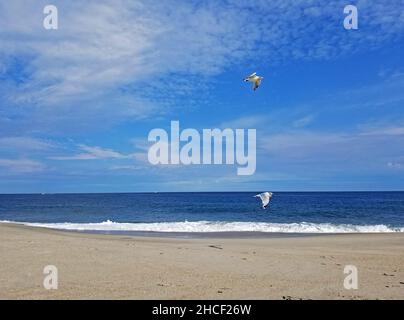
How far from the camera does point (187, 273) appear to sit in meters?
10.4

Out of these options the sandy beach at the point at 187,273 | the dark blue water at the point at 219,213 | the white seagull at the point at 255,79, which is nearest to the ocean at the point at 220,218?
the dark blue water at the point at 219,213

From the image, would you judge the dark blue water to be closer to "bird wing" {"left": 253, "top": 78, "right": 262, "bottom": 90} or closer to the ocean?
the ocean

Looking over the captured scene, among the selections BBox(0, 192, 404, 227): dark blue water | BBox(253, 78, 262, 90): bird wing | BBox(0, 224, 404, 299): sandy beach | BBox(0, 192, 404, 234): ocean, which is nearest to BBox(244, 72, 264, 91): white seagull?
BBox(253, 78, 262, 90): bird wing

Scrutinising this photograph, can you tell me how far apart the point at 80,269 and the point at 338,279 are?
21.2 feet

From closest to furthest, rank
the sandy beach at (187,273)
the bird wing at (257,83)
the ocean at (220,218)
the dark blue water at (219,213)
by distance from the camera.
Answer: the sandy beach at (187,273), the bird wing at (257,83), the ocean at (220,218), the dark blue water at (219,213)

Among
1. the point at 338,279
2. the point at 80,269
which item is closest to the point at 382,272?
the point at 338,279

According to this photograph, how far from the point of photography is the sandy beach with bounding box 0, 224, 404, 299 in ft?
27.5

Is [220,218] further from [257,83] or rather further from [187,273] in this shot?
[187,273]

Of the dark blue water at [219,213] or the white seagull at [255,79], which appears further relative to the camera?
the dark blue water at [219,213]

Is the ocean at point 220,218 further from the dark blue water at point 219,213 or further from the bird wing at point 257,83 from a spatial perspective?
the bird wing at point 257,83

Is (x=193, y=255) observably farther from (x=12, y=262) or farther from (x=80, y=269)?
(x=12, y=262)

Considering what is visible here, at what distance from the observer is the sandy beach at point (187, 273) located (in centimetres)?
838

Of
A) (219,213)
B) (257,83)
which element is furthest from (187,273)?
(219,213)
